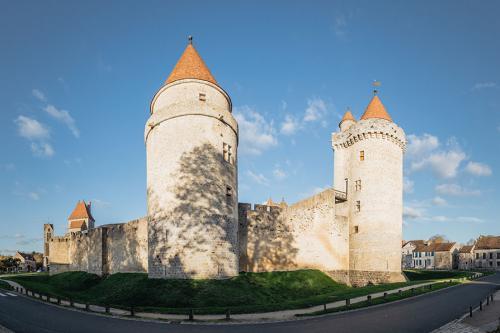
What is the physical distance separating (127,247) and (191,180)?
13.1 metres

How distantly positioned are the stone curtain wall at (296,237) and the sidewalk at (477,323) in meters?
15.8

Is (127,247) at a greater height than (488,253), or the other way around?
(127,247)

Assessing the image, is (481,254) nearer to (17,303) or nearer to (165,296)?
(165,296)

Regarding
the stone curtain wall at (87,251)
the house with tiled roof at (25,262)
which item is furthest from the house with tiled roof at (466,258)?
the house with tiled roof at (25,262)

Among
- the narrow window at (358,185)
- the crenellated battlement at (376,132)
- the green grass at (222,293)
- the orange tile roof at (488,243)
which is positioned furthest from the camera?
the orange tile roof at (488,243)

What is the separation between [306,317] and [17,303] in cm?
1984

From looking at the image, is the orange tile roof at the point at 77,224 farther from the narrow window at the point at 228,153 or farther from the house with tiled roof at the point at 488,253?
the house with tiled roof at the point at 488,253

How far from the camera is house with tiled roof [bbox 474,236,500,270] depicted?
73938 millimetres

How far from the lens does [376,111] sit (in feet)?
116

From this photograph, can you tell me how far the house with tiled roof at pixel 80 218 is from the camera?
218ft

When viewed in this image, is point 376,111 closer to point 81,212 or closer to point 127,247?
point 127,247

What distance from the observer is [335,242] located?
32.8 m

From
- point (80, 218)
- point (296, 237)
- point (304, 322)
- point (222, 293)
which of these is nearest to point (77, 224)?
point (80, 218)

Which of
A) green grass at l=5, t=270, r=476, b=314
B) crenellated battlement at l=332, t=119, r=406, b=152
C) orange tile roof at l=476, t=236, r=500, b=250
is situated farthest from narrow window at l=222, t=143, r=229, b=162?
orange tile roof at l=476, t=236, r=500, b=250
